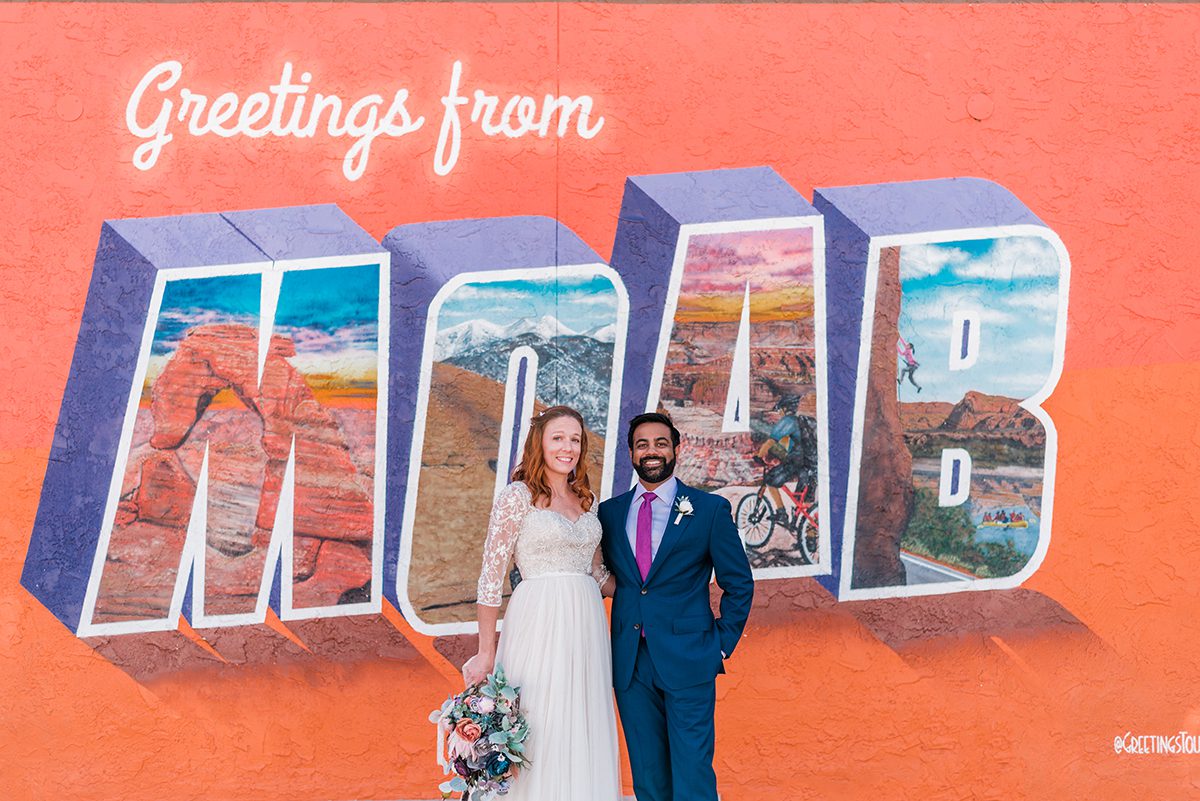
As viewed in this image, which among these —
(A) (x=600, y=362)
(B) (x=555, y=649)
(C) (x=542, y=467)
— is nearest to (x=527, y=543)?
(C) (x=542, y=467)

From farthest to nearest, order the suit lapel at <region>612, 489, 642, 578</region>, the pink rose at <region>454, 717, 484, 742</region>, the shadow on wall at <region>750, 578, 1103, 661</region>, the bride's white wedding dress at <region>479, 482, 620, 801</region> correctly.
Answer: the shadow on wall at <region>750, 578, 1103, 661</region>
the suit lapel at <region>612, 489, 642, 578</region>
the bride's white wedding dress at <region>479, 482, 620, 801</region>
the pink rose at <region>454, 717, 484, 742</region>

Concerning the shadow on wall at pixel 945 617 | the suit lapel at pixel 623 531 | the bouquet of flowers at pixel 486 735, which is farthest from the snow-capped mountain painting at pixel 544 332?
the bouquet of flowers at pixel 486 735

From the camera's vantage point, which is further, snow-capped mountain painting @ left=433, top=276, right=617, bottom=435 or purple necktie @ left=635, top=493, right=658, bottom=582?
snow-capped mountain painting @ left=433, top=276, right=617, bottom=435

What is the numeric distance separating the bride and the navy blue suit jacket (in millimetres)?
103

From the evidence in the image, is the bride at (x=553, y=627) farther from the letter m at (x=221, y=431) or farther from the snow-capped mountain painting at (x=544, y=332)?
the letter m at (x=221, y=431)

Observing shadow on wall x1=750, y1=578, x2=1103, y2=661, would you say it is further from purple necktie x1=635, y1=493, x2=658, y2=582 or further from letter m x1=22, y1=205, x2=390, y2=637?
letter m x1=22, y1=205, x2=390, y2=637

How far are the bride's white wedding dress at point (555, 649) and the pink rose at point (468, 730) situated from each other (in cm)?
22

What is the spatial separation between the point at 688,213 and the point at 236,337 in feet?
7.23

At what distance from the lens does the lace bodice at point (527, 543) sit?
3.99 m

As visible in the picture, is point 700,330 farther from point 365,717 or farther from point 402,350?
point 365,717

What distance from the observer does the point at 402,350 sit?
5215mm

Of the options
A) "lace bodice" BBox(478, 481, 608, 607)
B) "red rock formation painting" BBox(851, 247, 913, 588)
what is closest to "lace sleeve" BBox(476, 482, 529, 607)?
"lace bodice" BBox(478, 481, 608, 607)

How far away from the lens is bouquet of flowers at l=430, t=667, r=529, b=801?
3.79m

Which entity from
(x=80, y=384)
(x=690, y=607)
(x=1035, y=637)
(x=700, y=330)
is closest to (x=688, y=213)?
(x=700, y=330)
